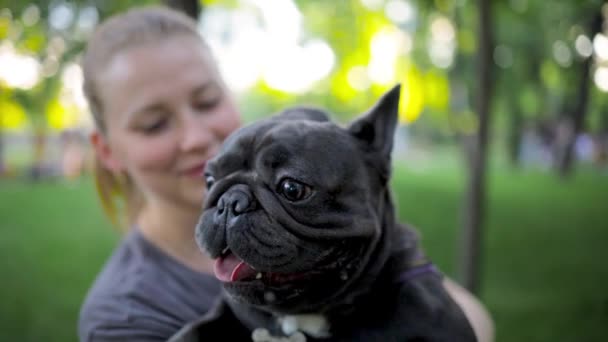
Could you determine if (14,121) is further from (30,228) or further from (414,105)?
(414,105)

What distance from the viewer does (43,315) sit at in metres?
5.54

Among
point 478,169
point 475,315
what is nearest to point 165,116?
point 475,315

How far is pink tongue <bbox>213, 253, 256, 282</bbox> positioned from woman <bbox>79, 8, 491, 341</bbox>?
0.42 meters

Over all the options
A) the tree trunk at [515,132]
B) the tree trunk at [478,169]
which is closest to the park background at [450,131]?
the tree trunk at [478,169]

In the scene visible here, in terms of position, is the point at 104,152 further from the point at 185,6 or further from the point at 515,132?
the point at 515,132

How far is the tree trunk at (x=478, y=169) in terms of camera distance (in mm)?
3953

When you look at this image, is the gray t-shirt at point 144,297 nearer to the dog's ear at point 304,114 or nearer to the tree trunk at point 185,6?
the dog's ear at point 304,114

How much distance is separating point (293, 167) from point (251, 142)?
0.19 metres

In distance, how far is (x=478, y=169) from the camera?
13.7 ft

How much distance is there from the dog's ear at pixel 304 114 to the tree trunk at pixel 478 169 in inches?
95.7

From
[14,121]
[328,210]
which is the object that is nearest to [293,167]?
[328,210]

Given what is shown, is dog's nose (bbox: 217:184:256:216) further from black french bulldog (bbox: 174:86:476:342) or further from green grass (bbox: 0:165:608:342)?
green grass (bbox: 0:165:608:342)

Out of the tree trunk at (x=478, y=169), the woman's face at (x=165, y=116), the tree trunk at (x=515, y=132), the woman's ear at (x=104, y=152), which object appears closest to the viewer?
the woman's face at (x=165, y=116)

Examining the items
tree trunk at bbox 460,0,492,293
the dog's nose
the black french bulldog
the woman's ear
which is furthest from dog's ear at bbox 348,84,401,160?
tree trunk at bbox 460,0,492,293
